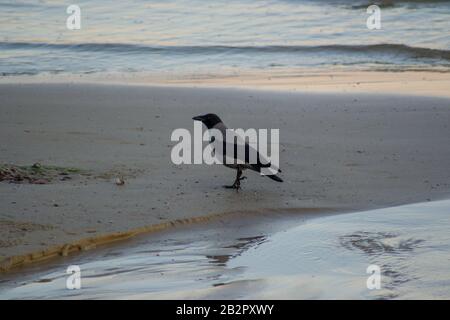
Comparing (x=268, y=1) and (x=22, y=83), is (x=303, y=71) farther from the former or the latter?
(x=268, y=1)

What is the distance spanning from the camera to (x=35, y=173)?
7.22 metres

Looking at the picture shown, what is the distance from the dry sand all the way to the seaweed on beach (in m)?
0.11

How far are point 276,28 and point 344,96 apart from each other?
317 inches

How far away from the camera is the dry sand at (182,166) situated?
6.41 meters

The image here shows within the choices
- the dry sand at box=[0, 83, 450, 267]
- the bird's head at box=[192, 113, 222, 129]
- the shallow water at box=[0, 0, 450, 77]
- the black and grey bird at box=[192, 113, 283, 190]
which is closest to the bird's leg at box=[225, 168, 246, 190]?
the black and grey bird at box=[192, 113, 283, 190]

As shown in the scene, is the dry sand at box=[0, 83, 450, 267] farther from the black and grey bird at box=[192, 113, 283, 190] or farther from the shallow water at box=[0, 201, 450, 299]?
the shallow water at box=[0, 201, 450, 299]

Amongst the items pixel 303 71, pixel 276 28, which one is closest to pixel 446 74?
pixel 303 71

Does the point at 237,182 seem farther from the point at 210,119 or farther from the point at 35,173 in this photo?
the point at 35,173

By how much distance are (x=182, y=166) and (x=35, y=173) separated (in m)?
1.46

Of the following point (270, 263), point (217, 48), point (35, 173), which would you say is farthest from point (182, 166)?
point (217, 48)

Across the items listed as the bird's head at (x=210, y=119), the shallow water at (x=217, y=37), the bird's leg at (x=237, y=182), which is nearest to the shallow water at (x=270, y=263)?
the bird's leg at (x=237, y=182)

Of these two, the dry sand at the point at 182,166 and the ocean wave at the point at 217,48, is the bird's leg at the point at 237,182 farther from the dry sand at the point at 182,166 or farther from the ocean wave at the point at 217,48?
the ocean wave at the point at 217,48

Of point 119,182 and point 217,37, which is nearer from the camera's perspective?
point 119,182
